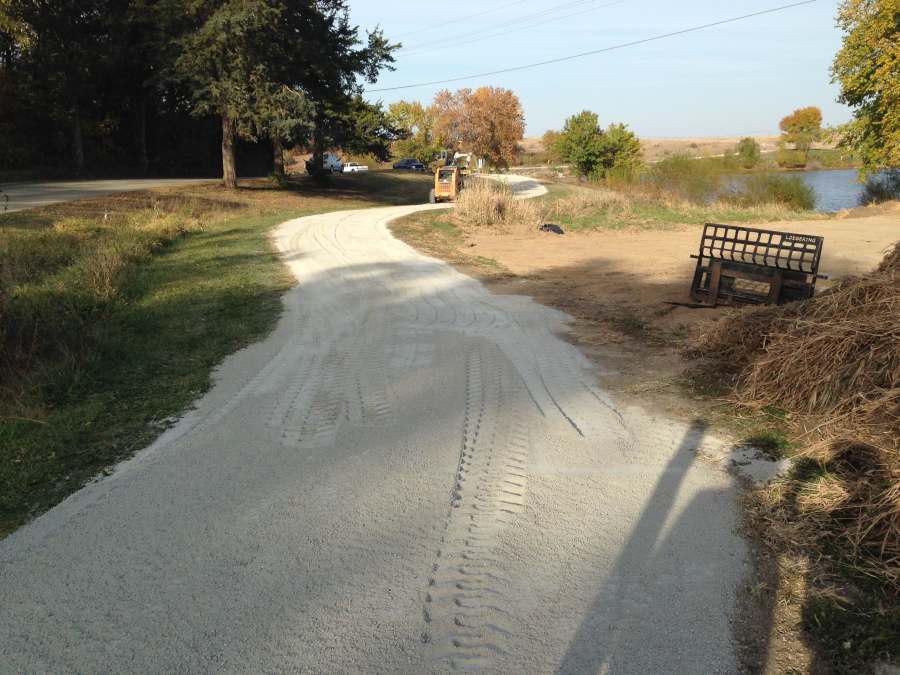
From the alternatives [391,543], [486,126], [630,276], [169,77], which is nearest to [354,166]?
[486,126]

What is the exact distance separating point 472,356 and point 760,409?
3152 mm

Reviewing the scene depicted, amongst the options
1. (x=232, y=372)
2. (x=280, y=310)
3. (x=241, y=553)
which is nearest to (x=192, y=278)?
(x=280, y=310)

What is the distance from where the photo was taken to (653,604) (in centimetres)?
333

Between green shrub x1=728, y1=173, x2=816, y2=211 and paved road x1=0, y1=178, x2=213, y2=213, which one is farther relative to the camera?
green shrub x1=728, y1=173, x2=816, y2=211

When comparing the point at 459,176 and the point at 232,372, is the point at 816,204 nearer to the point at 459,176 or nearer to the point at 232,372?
the point at 459,176

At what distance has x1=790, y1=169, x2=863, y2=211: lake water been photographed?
3831 centimetres

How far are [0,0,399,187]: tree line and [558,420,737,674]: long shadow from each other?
24.7m

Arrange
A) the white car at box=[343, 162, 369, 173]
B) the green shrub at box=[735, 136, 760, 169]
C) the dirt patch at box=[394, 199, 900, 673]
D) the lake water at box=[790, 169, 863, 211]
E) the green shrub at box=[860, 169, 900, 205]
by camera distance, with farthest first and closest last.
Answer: the white car at box=[343, 162, 369, 173] → the green shrub at box=[735, 136, 760, 169] → the lake water at box=[790, 169, 863, 211] → the green shrub at box=[860, 169, 900, 205] → the dirt patch at box=[394, 199, 900, 673]

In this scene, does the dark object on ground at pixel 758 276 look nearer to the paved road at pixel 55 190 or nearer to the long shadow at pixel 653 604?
the long shadow at pixel 653 604

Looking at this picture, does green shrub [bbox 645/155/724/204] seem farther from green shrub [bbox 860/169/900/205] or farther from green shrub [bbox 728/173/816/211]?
green shrub [bbox 860/169/900/205]

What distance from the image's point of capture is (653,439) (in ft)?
17.6

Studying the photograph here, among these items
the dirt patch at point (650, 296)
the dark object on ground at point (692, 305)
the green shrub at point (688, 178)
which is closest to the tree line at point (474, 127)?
the green shrub at point (688, 178)

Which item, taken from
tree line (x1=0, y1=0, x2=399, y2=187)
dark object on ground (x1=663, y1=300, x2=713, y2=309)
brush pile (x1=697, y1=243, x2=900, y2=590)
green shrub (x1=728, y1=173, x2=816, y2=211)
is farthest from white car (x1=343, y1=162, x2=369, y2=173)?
brush pile (x1=697, y1=243, x2=900, y2=590)

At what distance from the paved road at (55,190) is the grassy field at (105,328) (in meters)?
3.14
